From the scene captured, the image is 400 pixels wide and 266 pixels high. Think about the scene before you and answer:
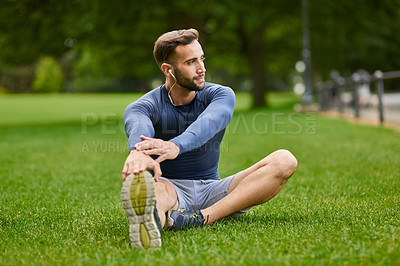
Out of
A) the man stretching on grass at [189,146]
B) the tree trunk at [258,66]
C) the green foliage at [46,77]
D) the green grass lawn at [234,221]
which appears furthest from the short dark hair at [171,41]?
the green foliage at [46,77]

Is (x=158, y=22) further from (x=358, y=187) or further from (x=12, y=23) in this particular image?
(x=358, y=187)

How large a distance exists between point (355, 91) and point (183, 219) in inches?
512

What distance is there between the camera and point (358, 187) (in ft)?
17.4

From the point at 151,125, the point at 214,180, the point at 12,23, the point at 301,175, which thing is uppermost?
the point at 12,23

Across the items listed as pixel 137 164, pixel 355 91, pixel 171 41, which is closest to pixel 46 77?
pixel 355 91

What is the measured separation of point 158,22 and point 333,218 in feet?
63.6

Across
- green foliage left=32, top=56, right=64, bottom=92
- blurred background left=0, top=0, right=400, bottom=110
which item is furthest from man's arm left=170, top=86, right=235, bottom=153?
green foliage left=32, top=56, right=64, bottom=92

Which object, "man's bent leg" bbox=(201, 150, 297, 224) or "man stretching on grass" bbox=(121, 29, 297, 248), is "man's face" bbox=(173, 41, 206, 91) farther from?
"man's bent leg" bbox=(201, 150, 297, 224)

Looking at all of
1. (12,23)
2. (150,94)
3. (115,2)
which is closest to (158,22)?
Result: (115,2)

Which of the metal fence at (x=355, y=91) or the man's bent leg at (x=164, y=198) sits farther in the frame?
the metal fence at (x=355, y=91)

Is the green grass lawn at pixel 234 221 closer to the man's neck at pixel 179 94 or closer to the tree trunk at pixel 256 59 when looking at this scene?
the man's neck at pixel 179 94

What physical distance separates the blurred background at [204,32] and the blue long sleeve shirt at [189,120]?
13742 millimetres

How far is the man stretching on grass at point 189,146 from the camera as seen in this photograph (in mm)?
3373

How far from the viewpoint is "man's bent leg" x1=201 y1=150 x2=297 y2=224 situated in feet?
11.8
